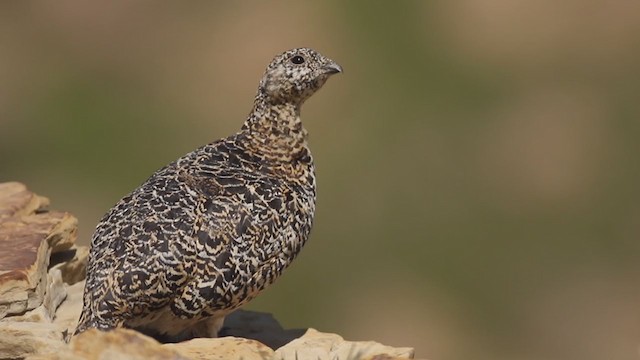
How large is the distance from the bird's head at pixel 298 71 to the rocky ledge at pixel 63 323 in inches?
79.0

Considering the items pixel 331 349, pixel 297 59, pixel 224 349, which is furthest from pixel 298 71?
pixel 224 349

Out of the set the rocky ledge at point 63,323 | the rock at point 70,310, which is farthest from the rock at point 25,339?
the rock at point 70,310

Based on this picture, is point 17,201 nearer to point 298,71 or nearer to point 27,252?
point 27,252

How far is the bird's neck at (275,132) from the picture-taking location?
44.8 feet

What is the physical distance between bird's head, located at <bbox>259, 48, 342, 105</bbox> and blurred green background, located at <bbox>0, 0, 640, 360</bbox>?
8.35 m

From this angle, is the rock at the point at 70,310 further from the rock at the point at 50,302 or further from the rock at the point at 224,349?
the rock at the point at 224,349

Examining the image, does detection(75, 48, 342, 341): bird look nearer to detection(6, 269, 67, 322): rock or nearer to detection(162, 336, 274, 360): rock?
detection(6, 269, 67, 322): rock

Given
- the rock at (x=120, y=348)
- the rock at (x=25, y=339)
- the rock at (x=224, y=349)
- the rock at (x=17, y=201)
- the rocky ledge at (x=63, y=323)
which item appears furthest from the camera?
the rock at (x=17, y=201)

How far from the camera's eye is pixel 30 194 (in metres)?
15.1

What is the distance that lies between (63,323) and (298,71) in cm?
277

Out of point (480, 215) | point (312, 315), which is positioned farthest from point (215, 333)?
point (480, 215)

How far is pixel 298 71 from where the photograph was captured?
13.5 meters

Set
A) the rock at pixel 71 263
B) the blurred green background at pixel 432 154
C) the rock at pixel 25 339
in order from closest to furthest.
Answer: the rock at pixel 25 339 → the rock at pixel 71 263 → the blurred green background at pixel 432 154

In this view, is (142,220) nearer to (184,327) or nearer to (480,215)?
(184,327)
